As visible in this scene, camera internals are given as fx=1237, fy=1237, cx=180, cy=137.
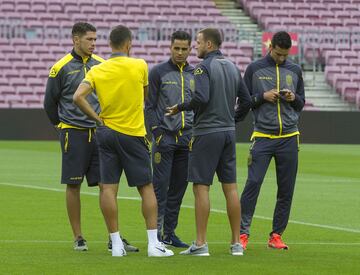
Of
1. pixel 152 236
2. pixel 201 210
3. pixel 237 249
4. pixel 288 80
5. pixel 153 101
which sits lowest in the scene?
pixel 237 249

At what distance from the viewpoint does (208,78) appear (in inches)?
437

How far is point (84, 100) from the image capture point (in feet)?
35.7

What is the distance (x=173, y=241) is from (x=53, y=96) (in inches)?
72.2

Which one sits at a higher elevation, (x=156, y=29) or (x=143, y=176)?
(x=143, y=176)

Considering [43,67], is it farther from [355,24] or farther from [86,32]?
[86,32]

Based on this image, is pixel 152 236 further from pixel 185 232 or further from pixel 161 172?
pixel 185 232

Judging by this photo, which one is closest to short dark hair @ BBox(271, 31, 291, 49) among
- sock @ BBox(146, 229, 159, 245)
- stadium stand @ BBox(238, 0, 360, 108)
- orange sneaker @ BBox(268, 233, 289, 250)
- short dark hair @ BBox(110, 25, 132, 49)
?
short dark hair @ BBox(110, 25, 132, 49)

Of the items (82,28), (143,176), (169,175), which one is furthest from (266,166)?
(82,28)

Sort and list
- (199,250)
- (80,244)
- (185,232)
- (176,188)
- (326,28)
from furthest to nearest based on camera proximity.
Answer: (326,28) → (185,232) → (176,188) → (80,244) → (199,250)

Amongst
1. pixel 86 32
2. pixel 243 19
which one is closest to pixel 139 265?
pixel 86 32

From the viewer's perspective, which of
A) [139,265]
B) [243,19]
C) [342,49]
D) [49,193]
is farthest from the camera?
[243,19]

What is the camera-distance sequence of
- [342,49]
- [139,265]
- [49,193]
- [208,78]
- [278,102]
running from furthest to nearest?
1. [342,49]
2. [49,193]
3. [278,102]
4. [208,78]
5. [139,265]

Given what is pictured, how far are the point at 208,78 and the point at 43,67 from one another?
29.6m

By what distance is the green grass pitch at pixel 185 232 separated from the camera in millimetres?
10250
